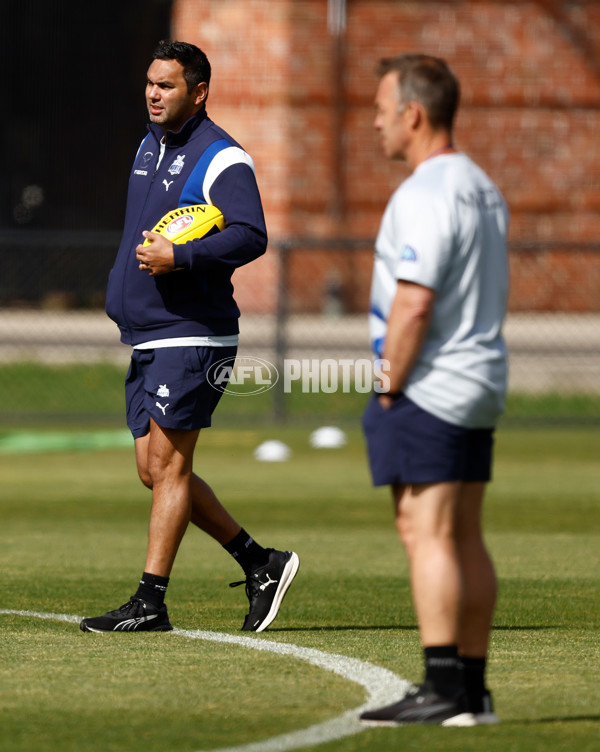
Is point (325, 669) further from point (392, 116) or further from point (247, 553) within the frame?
point (392, 116)

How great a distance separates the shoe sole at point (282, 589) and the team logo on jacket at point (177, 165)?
1811 mm

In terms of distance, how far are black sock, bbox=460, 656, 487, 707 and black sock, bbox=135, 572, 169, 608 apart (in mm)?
2058

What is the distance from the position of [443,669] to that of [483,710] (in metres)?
0.30

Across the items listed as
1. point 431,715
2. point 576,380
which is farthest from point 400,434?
point 576,380

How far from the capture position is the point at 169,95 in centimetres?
716

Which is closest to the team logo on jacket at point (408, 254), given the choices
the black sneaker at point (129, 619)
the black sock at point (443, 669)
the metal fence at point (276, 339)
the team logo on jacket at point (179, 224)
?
the black sock at point (443, 669)

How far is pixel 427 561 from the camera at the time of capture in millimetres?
5062

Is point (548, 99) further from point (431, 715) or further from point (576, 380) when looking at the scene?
point (431, 715)

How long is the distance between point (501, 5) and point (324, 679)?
64.6 ft

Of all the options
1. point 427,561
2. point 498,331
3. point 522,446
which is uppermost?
point 498,331

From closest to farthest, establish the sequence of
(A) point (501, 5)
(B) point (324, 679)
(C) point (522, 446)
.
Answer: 1. (B) point (324, 679)
2. (C) point (522, 446)
3. (A) point (501, 5)

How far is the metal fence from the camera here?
65.1ft

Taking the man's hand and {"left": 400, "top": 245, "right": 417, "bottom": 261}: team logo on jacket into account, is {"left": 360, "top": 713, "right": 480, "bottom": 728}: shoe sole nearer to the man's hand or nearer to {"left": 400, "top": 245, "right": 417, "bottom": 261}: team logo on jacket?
{"left": 400, "top": 245, "right": 417, "bottom": 261}: team logo on jacket

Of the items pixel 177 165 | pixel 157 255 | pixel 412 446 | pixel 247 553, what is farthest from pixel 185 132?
pixel 412 446
